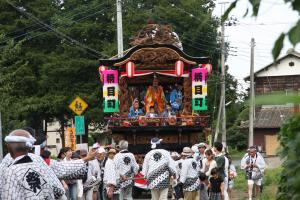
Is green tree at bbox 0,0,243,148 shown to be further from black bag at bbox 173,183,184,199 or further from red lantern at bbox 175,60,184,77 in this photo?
black bag at bbox 173,183,184,199

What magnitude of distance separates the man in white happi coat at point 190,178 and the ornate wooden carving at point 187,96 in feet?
25.8

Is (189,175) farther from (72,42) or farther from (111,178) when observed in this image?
(72,42)

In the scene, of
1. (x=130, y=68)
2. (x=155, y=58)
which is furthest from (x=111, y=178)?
(x=155, y=58)

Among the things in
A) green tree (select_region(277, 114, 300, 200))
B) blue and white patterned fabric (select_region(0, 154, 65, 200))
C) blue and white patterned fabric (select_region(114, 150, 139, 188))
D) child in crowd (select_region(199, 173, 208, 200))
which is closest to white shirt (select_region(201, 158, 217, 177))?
child in crowd (select_region(199, 173, 208, 200))

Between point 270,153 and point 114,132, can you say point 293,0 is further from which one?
point 270,153

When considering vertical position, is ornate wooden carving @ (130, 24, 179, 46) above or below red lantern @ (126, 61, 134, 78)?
above

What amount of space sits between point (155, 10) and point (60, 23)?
6249 millimetres

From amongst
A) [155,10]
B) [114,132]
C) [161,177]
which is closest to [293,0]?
[161,177]

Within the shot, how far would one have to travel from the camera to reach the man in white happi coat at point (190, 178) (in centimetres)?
1772

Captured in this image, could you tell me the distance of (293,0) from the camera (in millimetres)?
2342

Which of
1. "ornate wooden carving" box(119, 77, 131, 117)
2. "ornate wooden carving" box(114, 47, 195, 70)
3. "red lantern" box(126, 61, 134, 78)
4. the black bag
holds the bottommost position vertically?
the black bag

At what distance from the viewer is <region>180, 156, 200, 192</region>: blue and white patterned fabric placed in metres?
A: 17.7

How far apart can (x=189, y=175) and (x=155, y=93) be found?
9.06m

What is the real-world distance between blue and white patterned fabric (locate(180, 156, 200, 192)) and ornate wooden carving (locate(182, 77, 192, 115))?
25.8ft
